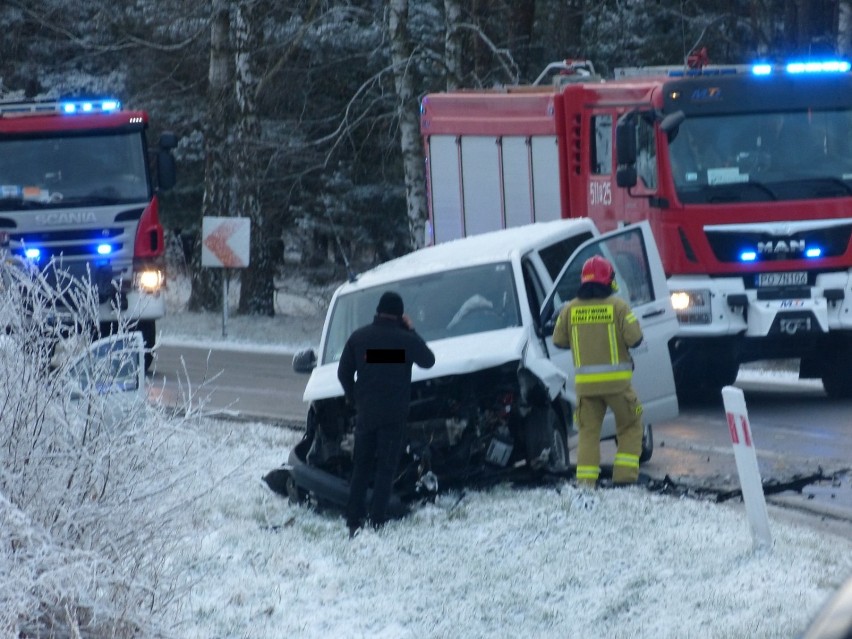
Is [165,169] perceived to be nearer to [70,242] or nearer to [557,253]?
[70,242]

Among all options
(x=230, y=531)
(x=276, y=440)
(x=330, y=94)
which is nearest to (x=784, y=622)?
(x=230, y=531)

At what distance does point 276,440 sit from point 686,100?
4.86 m

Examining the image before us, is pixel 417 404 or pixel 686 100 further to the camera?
pixel 686 100

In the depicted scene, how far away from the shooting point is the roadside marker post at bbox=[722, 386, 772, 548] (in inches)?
313

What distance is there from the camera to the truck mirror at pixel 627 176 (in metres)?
14.4

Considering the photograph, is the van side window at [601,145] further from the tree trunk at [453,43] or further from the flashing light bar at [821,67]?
the tree trunk at [453,43]

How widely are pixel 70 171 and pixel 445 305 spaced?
8907 millimetres

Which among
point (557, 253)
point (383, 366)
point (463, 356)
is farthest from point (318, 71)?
point (383, 366)

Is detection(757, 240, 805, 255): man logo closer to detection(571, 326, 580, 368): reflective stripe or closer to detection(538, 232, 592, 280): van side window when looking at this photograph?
detection(538, 232, 592, 280): van side window

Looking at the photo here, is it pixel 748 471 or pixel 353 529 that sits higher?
pixel 748 471

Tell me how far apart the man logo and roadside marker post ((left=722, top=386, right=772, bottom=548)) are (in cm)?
638

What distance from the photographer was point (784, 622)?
6.77 metres

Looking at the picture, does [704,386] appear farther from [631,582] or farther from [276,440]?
[631,582]

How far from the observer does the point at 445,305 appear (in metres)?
11.0
